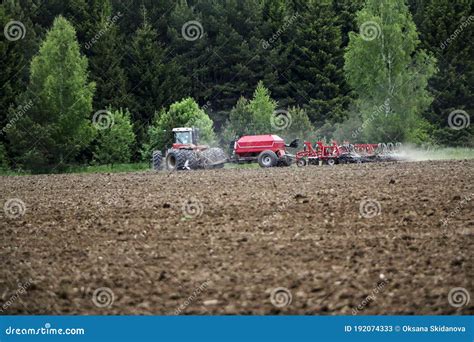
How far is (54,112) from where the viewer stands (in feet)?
137

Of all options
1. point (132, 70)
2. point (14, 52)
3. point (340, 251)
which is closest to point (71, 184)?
point (340, 251)

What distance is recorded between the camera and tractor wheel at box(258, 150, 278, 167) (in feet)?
110

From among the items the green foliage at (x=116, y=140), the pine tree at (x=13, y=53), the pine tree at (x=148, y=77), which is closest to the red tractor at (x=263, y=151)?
the green foliage at (x=116, y=140)

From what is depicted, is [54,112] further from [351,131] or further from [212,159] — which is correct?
[351,131]

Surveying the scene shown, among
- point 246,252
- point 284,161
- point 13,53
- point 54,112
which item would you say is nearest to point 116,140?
point 54,112

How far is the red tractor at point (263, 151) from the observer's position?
110 ft

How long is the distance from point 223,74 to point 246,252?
58.2 meters

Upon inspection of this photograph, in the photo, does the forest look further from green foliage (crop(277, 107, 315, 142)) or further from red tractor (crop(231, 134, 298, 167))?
red tractor (crop(231, 134, 298, 167))

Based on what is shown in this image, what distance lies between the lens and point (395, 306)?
273 inches

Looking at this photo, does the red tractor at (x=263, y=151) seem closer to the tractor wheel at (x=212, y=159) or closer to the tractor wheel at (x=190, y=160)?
the tractor wheel at (x=212, y=159)

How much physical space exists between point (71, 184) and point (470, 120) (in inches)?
1511

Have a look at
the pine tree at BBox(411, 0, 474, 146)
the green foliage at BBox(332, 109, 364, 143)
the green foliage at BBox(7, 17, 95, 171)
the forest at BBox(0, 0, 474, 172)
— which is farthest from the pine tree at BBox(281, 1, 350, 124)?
the green foliage at BBox(7, 17, 95, 171)

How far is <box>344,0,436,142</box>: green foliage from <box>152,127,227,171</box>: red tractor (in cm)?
→ 1401

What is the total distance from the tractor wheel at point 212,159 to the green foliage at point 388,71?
1373 cm
